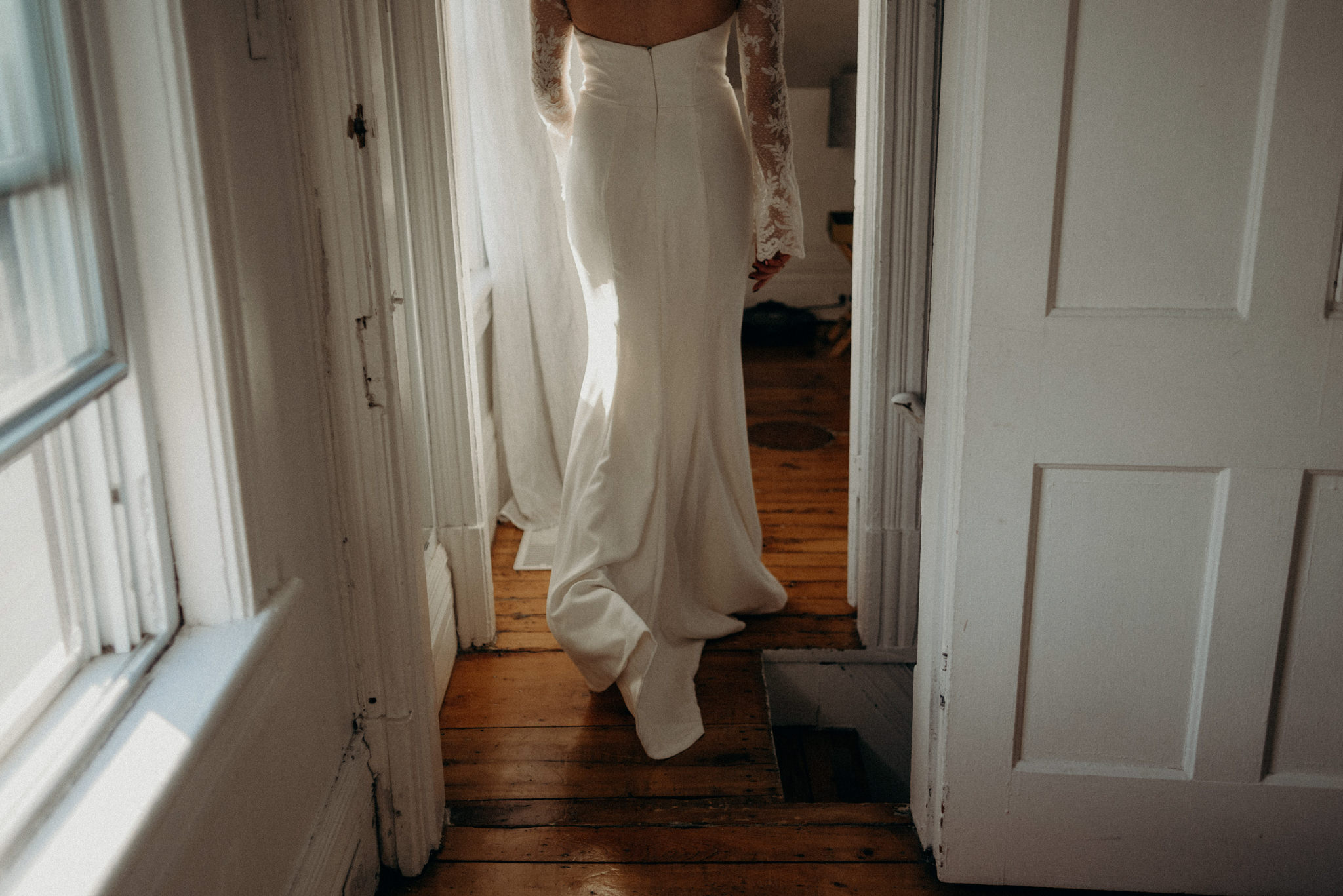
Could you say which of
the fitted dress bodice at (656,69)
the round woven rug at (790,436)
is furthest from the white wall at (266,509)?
the round woven rug at (790,436)

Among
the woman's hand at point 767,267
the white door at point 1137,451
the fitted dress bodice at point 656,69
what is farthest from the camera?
the woman's hand at point 767,267

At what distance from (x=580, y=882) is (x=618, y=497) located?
34.8 inches

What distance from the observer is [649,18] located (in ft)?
7.45

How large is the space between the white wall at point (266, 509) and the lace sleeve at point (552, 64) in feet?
3.10

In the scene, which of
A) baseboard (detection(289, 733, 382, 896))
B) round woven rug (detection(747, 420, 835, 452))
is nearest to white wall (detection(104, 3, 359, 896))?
baseboard (detection(289, 733, 382, 896))

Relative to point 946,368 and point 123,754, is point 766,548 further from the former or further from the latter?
point 123,754

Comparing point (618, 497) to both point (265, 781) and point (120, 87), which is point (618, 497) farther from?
point (120, 87)

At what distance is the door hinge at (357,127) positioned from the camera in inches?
63.8

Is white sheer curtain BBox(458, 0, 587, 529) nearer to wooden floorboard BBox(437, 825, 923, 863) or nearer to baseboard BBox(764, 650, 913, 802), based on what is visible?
baseboard BBox(764, 650, 913, 802)

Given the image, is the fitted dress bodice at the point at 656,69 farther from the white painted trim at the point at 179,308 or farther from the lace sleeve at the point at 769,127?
the white painted trim at the point at 179,308

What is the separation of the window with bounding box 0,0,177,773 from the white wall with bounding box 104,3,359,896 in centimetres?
13

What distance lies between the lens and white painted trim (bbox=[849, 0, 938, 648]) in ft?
7.31

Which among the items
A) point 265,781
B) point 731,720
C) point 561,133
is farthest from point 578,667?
point 561,133

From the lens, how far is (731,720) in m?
2.40
